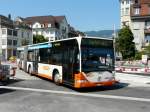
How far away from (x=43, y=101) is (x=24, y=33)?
106 meters

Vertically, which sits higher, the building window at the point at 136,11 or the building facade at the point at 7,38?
the building window at the point at 136,11

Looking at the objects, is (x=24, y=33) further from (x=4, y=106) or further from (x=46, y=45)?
(x=4, y=106)

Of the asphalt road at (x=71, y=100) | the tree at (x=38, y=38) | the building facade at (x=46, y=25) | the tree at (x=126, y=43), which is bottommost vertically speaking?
the asphalt road at (x=71, y=100)

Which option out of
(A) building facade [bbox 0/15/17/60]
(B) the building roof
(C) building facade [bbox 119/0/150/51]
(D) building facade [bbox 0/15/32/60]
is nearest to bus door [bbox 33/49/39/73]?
(C) building facade [bbox 119/0/150/51]

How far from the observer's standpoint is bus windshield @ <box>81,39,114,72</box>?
19203mm

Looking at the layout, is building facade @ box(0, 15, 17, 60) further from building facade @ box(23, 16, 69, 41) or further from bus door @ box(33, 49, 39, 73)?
bus door @ box(33, 49, 39, 73)

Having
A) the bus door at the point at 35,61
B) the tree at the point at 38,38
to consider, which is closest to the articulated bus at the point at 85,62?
the bus door at the point at 35,61

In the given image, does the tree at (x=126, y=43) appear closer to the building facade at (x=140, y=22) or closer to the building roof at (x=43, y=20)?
the building facade at (x=140, y=22)

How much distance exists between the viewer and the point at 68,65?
20.4 meters

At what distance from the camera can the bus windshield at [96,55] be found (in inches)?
756

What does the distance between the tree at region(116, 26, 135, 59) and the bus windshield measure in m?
48.4

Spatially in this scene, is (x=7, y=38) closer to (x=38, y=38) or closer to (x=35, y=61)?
(x=38, y=38)

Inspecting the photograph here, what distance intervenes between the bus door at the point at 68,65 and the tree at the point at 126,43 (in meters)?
47.8

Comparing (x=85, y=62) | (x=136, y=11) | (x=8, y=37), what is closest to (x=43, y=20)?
(x=8, y=37)
